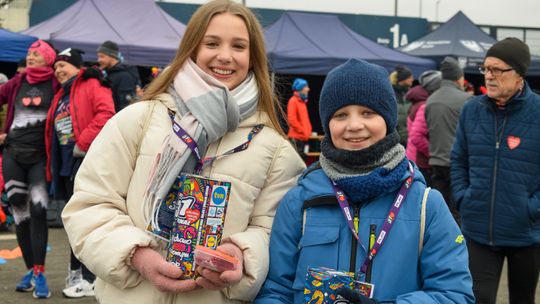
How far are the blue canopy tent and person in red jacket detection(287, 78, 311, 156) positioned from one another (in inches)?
163

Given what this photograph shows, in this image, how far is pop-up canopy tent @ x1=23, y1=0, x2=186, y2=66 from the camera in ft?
43.6

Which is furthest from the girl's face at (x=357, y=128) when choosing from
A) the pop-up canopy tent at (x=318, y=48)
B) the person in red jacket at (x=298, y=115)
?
the pop-up canopy tent at (x=318, y=48)

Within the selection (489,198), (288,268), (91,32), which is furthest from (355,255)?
(91,32)

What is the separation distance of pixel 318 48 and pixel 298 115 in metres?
2.16

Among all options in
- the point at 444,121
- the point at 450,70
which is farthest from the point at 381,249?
the point at 450,70

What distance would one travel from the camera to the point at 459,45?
17.2 metres

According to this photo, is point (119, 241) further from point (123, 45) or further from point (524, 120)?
point (123, 45)

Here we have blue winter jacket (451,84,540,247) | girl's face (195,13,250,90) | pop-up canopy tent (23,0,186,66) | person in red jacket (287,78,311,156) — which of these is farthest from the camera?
person in red jacket (287,78,311,156)

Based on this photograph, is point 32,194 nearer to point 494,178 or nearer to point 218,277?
point 494,178

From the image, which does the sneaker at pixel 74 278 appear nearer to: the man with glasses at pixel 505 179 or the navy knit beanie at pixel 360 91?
the man with glasses at pixel 505 179

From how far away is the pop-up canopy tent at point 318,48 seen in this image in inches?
574

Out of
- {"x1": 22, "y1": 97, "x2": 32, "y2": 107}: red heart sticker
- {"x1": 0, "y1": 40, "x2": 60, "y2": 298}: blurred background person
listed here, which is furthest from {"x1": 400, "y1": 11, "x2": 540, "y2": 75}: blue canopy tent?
{"x1": 22, "y1": 97, "x2": 32, "y2": 107}: red heart sticker

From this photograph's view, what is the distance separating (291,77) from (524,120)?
39.6ft

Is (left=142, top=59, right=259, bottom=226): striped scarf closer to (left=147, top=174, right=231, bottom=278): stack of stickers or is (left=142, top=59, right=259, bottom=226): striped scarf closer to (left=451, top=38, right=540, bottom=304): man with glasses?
(left=147, top=174, right=231, bottom=278): stack of stickers
